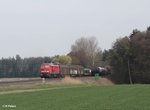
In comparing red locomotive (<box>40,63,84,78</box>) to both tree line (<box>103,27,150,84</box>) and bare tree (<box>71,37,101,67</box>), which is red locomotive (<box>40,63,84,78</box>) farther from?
bare tree (<box>71,37,101,67</box>)

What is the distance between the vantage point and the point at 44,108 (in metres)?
22.9

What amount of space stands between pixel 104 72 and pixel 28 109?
101 m

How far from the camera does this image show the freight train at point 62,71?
8733 cm

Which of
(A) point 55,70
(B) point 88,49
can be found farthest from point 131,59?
(B) point 88,49

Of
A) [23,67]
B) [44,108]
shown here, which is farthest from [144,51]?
[44,108]

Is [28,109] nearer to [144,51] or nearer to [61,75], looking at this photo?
[61,75]

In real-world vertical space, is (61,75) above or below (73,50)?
below

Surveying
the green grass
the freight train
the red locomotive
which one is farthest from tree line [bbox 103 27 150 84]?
the green grass

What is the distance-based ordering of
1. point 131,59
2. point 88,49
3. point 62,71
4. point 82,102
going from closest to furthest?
point 82,102, point 62,71, point 131,59, point 88,49

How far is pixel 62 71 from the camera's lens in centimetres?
9631

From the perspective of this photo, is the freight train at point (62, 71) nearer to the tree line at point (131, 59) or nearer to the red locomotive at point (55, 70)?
the red locomotive at point (55, 70)

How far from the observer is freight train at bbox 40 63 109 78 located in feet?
287

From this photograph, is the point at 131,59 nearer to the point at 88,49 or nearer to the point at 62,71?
the point at 62,71

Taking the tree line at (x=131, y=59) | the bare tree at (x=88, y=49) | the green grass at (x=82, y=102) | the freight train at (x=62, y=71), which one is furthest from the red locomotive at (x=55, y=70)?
the bare tree at (x=88, y=49)
